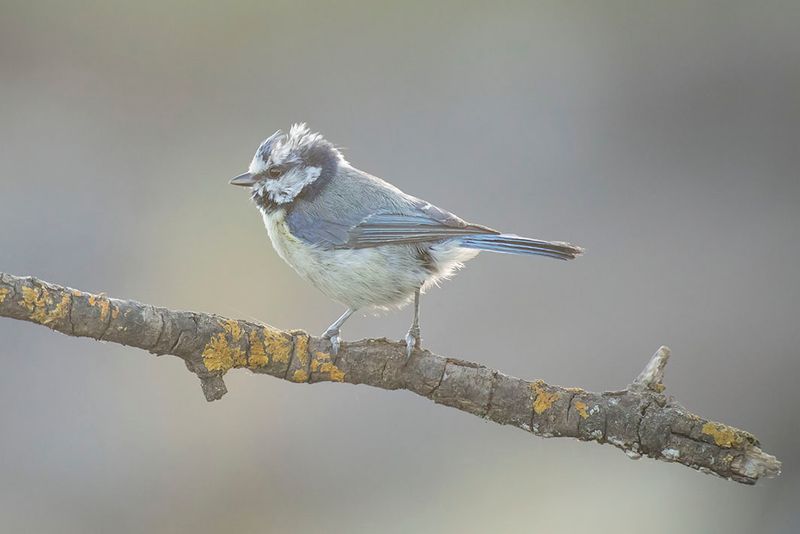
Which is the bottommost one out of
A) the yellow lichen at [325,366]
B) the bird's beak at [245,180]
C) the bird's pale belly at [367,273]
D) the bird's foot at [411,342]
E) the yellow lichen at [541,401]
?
the yellow lichen at [325,366]

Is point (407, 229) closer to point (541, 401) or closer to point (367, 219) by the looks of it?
point (367, 219)

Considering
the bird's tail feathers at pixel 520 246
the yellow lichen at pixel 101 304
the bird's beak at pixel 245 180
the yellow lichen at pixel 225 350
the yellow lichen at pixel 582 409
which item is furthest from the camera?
the bird's beak at pixel 245 180

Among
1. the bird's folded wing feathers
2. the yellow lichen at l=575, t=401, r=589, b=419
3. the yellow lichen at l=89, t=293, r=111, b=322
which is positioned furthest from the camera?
the bird's folded wing feathers

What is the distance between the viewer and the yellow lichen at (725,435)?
9.75ft

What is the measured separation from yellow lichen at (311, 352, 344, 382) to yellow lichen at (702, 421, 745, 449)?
3.94 feet

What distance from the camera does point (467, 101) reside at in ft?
29.5

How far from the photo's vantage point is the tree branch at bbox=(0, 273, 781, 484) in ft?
9.23

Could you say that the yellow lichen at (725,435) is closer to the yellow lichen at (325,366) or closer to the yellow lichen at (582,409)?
the yellow lichen at (582,409)

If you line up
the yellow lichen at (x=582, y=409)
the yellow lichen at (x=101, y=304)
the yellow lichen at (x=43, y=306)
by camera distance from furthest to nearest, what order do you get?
the yellow lichen at (x=582, y=409), the yellow lichen at (x=101, y=304), the yellow lichen at (x=43, y=306)

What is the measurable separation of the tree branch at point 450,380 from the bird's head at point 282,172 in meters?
1.06

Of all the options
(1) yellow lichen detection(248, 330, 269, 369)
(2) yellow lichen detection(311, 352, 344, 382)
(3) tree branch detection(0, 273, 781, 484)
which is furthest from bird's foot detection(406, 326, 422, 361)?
(1) yellow lichen detection(248, 330, 269, 369)

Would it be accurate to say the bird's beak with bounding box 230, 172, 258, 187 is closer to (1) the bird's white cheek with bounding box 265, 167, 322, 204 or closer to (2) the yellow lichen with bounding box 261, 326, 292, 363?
(1) the bird's white cheek with bounding box 265, 167, 322, 204

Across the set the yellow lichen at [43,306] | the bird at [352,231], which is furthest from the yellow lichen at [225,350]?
the bird at [352,231]

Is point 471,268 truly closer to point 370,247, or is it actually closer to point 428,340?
point 428,340
